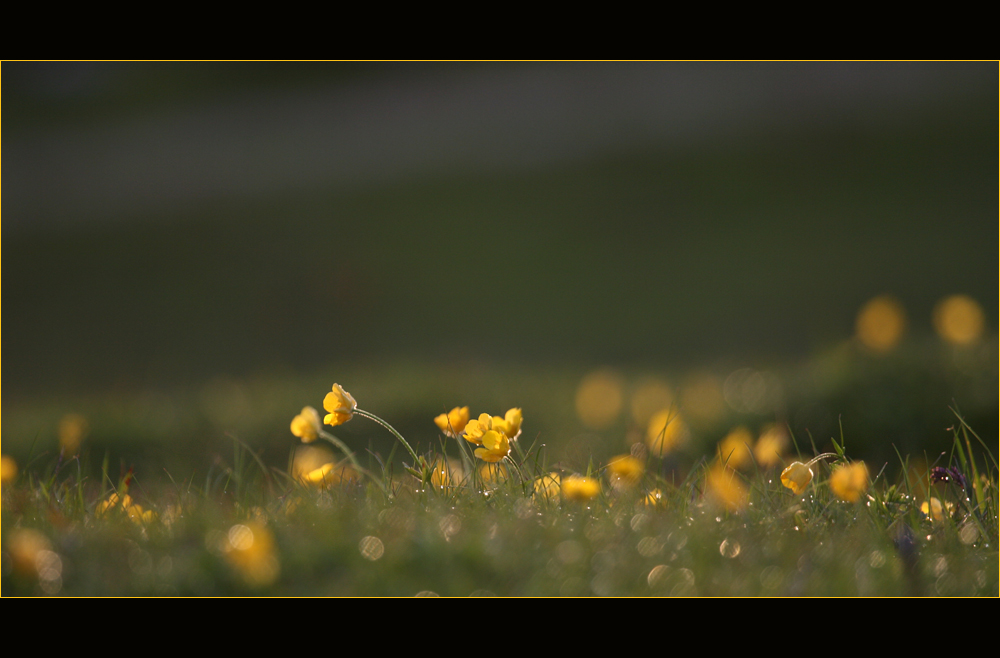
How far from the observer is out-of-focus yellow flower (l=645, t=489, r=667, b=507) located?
2.15 meters

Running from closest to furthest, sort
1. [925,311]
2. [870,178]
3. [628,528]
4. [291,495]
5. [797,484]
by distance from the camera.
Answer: [628,528] → [797,484] → [291,495] → [925,311] → [870,178]

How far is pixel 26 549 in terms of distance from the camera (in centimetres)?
170

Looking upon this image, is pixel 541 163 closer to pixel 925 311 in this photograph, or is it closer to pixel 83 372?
pixel 925 311

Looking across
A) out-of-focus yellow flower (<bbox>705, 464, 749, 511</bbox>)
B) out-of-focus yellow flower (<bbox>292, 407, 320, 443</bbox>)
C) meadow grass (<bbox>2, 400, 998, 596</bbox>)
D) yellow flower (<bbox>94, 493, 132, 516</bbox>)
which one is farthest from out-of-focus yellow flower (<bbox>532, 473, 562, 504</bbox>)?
yellow flower (<bbox>94, 493, 132, 516</bbox>)

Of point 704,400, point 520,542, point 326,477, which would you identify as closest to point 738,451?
point 520,542

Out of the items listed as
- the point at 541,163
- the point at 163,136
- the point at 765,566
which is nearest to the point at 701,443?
the point at 765,566

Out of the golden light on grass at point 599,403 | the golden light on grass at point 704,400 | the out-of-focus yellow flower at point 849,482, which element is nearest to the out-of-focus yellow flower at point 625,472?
the out-of-focus yellow flower at point 849,482

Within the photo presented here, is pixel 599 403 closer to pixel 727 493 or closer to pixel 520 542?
pixel 727 493

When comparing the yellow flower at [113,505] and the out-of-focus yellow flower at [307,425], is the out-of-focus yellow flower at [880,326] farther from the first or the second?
the yellow flower at [113,505]

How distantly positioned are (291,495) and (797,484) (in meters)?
1.58

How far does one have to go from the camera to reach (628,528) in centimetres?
194

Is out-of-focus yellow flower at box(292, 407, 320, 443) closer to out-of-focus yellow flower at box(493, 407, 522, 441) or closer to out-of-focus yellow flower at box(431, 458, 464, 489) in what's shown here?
out-of-focus yellow flower at box(431, 458, 464, 489)

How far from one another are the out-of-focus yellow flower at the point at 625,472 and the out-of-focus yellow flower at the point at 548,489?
19cm

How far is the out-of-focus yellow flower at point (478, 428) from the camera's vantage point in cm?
221
